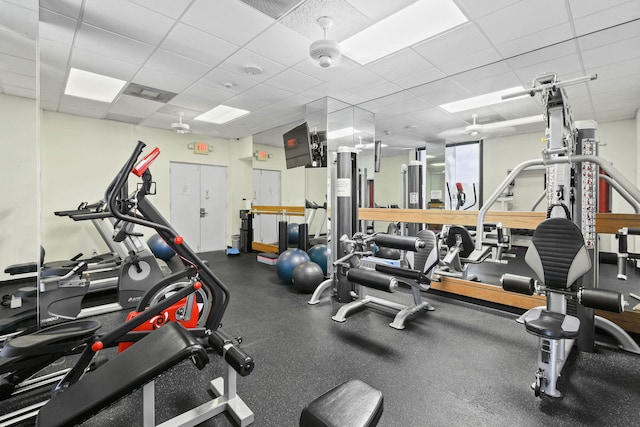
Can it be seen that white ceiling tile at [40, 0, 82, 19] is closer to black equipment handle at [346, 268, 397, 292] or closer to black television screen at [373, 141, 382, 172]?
black equipment handle at [346, 268, 397, 292]

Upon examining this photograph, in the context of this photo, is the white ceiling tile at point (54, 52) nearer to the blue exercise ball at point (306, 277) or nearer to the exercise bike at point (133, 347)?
the exercise bike at point (133, 347)

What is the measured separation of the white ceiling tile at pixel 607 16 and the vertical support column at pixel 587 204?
1077 millimetres

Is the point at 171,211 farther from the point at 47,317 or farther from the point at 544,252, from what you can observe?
the point at 544,252

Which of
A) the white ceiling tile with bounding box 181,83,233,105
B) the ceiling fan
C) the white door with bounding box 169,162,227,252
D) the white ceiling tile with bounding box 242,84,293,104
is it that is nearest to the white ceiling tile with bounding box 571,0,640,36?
the ceiling fan

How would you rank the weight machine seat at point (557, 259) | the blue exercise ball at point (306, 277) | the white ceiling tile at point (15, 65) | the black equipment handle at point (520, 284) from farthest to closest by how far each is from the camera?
the blue exercise ball at point (306, 277), the white ceiling tile at point (15, 65), the black equipment handle at point (520, 284), the weight machine seat at point (557, 259)

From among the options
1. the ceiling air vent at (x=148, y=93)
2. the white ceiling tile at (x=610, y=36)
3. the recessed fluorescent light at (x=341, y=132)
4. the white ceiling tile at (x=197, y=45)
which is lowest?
the recessed fluorescent light at (x=341, y=132)

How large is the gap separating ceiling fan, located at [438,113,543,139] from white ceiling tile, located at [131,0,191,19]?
3835mm

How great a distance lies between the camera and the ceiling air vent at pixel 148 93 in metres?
4.23

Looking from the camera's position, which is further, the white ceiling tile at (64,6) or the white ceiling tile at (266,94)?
the white ceiling tile at (266,94)

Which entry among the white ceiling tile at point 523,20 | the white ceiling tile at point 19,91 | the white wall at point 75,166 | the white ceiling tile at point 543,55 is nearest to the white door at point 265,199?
the white wall at point 75,166

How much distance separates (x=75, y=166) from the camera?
5453mm

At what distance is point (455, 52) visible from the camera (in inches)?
129

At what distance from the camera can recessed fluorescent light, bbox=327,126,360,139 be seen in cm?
500

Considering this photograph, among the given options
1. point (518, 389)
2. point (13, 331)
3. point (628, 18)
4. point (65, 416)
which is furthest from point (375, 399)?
point (628, 18)
